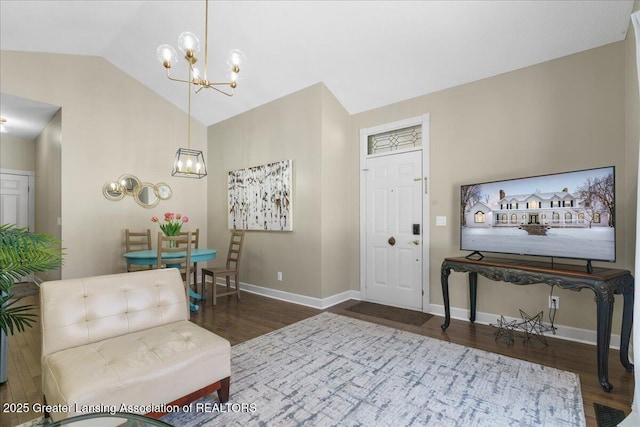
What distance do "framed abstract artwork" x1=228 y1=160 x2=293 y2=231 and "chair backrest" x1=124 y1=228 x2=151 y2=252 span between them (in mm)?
1312

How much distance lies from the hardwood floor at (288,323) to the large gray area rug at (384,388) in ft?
0.54

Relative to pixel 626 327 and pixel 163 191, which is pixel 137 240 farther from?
pixel 626 327

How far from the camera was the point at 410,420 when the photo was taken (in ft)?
5.98

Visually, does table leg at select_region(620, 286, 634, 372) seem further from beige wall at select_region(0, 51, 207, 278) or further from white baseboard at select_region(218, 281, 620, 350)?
beige wall at select_region(0, 51, 207, 278)

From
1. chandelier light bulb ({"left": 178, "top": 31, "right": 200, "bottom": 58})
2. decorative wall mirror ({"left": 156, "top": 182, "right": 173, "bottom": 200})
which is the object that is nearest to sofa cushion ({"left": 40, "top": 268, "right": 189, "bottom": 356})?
chandelier light bulb ({"left": 178, "top": 31, "right": 200, "bottom": 58})

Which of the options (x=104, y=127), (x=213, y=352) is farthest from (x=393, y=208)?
(x=104, y=127)

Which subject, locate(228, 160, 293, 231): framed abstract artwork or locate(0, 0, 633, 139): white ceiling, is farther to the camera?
locate(228, 160, 293, 231): framed abstract artwork

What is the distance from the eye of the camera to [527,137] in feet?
10.5

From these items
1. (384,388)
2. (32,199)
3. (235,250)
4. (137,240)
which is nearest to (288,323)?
(384,388)

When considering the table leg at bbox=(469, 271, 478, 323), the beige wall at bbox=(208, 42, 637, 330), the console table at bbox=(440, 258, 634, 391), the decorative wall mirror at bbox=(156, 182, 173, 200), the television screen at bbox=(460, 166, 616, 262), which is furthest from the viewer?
the decorative wall mirror at bbox=(156, 182, 173, 200)

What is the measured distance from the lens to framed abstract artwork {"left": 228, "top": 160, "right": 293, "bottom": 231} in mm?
4559

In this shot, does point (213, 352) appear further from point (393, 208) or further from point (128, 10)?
point (128, 10)

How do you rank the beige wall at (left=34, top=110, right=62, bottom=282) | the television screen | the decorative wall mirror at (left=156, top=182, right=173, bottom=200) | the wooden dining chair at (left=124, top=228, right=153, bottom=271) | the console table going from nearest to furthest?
the console table, the television screen, the beige wall at (left=34, top=110, right=62, bottom=282), the wooden dining chair at (left=124, top=228, right=153, bottom=271), the decorative wall mirror at (left=156, top=182, right=173, bottom=200)

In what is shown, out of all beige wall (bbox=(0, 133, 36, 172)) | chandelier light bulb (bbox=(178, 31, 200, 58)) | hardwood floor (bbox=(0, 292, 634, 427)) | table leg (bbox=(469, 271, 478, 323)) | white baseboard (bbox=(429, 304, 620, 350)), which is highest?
chandelier light bulb (bbox=(178, 31, 200, 58))
